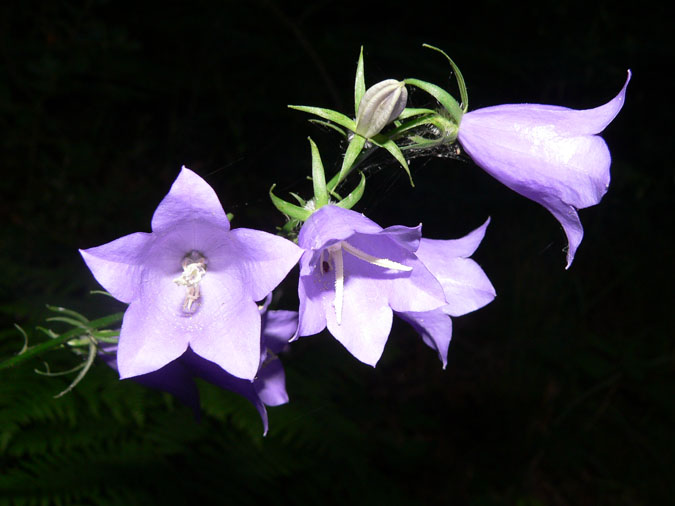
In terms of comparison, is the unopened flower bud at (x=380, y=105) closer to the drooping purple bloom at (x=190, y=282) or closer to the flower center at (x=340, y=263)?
the flower center at (x=340, y=263)

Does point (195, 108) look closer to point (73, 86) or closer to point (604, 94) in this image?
point (73, 86)

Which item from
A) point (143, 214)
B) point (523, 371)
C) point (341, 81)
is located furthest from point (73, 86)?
point (523, 371)

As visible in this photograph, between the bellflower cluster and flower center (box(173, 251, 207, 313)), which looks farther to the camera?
flower center (box(173, 251, 207, 313))

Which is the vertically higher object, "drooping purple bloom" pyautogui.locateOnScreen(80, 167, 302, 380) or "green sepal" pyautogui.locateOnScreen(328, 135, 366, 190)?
"green sepal" pyautogui.locateOnScreen(328, 135, 366, 190)

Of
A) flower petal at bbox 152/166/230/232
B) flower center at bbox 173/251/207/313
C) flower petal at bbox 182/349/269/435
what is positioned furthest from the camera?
flower petal at bbox 182/349/269/435

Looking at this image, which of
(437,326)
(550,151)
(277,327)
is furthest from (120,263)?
(550,151)

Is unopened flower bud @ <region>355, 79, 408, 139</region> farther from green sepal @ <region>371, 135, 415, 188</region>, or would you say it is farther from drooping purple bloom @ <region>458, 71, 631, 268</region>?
drooping purple bloom @ <region>458, 71, 631, 268</region>

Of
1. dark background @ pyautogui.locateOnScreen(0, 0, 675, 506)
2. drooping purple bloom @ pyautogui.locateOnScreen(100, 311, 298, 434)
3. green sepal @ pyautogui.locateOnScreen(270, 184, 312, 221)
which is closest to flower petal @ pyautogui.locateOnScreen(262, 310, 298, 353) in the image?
drooping purple bloom @ pyautogui.locateOnScreen(100, 311, 298, 434)
